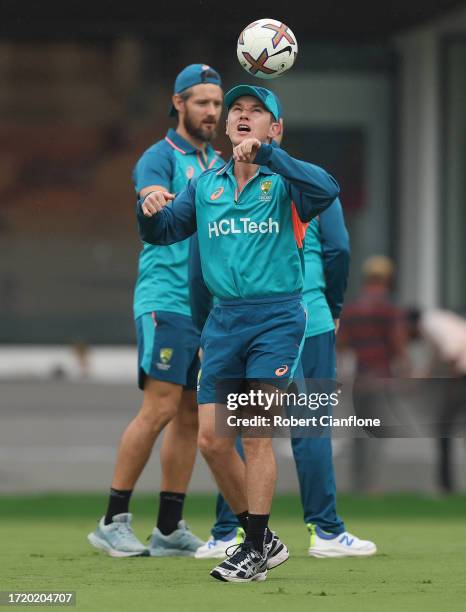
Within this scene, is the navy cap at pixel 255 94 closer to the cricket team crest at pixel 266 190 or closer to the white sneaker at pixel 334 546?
the cricket team crest at pixel 266 190

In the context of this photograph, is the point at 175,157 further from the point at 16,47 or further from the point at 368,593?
the point at 16,47

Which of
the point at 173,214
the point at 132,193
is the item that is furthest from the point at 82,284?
the point at 173,214

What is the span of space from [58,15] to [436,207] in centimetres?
475

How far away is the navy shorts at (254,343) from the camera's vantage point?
20.3 feet

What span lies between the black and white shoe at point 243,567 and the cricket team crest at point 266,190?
133 centimetres

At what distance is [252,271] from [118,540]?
1.75 m

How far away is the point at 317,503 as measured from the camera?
7.28 meters

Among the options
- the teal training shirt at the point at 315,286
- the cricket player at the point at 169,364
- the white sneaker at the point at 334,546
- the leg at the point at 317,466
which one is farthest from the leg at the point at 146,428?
the white sneaker at the point at 334,546

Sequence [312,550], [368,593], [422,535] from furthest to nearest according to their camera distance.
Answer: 1. [422,535]
2. [312,550]
3. [368,593]

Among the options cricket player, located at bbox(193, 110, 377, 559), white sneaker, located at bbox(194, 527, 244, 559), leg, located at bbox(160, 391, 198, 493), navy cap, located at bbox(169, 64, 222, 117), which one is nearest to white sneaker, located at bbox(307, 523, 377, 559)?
cricket player, located at bbox(193, 110, 377, 559)

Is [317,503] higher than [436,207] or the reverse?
the reverse

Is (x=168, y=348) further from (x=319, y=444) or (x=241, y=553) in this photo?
(x=241, y=553)

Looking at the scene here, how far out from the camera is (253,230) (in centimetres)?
622

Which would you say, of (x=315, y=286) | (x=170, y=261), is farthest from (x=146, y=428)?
(x=315, y=286)
